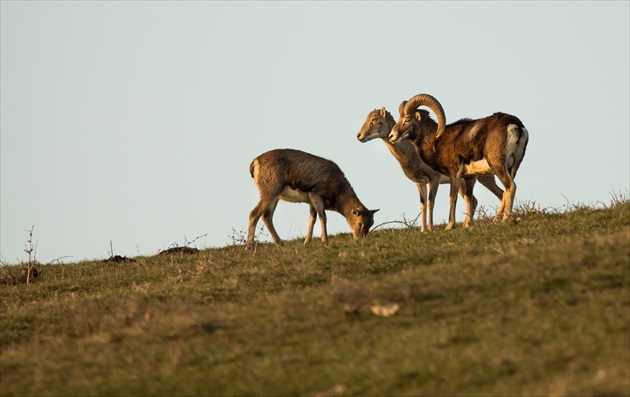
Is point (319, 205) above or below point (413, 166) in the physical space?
below

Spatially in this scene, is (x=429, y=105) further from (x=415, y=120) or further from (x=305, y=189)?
(x=305, y=189)

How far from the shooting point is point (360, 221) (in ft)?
80.8

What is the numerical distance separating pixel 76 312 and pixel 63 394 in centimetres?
469

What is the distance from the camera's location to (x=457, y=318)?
11469 millimetres

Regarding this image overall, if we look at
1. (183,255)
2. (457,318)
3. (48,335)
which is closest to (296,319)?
(457,318)

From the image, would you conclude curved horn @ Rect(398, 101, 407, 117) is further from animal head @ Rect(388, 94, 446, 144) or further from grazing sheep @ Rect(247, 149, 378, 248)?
grazing sheep @ Rect(247, 149, 378, 248)

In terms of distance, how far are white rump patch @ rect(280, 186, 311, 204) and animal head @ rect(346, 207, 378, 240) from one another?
1154 millimetres

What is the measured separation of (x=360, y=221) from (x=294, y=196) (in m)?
1.71

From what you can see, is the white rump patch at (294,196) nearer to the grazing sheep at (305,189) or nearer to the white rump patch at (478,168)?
the grazing sheep at (305,189)

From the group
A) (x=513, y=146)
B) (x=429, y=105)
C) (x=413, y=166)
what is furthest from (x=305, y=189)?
(x=513, y=146)

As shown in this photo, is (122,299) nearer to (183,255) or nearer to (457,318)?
(457,318)

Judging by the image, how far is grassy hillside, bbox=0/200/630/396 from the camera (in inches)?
385

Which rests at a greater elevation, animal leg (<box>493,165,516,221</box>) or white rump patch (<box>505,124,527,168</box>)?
white rump patch (<box>505,124,527,168</box>)

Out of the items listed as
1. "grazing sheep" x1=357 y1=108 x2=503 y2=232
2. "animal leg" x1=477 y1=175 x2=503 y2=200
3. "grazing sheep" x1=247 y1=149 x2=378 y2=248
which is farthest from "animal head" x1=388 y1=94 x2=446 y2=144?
"animal leg" x1=477 y1=175 x2=503 y2=200
